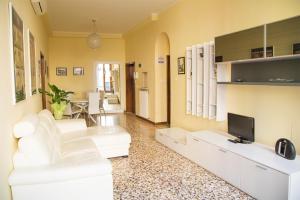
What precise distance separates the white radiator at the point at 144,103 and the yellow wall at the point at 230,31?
4.85 feet

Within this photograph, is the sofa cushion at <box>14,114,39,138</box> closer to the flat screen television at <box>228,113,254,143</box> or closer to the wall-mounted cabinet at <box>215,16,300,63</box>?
the flat screen television at <box>228,113,254,143</box>

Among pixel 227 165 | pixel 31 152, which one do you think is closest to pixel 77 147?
pixel 31 152

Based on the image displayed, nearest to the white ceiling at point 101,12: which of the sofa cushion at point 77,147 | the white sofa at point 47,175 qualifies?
the sofa cushion at point 77,147

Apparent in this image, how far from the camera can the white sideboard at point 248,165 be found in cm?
233

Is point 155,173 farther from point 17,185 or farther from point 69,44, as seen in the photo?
point 69,44

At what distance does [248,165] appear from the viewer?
2.73m

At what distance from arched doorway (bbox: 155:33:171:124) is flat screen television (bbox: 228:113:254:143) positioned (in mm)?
3563

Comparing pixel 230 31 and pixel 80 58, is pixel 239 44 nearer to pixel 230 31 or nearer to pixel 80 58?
pixel 230 31

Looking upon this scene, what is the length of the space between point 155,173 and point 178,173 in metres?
0.33

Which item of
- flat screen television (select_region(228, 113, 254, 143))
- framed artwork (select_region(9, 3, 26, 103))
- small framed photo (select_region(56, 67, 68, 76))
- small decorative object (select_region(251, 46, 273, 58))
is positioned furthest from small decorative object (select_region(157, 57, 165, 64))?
framed artwork (select_region(9, 3, 26, 103))

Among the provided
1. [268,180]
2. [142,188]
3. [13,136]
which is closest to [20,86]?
[13,136]

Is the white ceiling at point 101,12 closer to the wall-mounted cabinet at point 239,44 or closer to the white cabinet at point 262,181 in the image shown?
the wall-mounted cabinet at point 239,44

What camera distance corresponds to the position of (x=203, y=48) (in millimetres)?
4414

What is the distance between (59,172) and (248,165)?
2.04 metres
